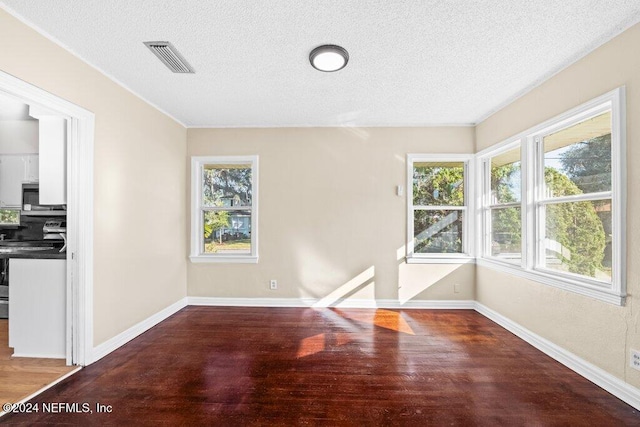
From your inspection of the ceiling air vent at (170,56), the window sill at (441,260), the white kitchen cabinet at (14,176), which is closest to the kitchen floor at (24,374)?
the white kitchen cabinet at (14,176)

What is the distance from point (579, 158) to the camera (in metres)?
2.59

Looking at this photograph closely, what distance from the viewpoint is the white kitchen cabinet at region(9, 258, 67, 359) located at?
101 inches

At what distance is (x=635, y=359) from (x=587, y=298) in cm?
49

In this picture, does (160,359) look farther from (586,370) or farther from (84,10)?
(586,370)

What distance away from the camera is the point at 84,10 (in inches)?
75.6

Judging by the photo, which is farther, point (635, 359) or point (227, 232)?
point (227, 232)

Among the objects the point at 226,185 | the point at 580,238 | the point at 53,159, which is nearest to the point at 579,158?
the point at 580,238

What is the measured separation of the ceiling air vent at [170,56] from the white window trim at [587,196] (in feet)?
11.3

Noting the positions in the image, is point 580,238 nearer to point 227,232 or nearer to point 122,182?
point 227,232

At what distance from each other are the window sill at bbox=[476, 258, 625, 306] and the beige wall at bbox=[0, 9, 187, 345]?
168 inches

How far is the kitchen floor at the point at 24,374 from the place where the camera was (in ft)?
6.97

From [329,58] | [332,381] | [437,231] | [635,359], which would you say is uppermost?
[329,58]

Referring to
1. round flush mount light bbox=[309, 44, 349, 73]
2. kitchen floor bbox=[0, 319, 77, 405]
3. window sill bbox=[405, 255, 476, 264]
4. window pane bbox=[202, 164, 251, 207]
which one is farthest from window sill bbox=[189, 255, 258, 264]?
round flush mount light bbox=[309, 44, 349, 73]

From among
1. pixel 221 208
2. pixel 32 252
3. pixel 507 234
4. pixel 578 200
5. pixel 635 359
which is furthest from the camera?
pixel 221 208
